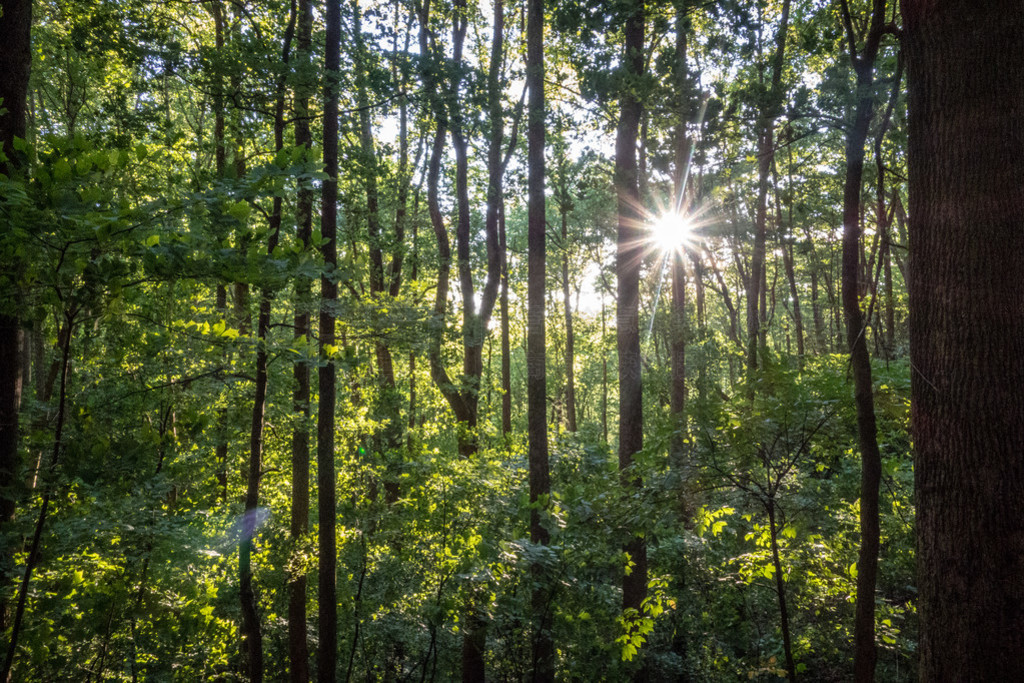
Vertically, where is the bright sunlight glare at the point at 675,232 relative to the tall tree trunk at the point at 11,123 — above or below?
above

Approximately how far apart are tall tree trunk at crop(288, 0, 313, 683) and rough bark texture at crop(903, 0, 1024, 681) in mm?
5896

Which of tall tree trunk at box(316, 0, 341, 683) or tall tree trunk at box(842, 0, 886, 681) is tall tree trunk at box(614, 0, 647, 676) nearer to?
tall tree trunk at box(842, 0, 886, 681)

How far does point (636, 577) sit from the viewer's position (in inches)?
315

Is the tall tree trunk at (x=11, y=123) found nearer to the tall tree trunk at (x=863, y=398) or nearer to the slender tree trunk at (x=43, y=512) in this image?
the slender tree trunk at (x=43, y=512)

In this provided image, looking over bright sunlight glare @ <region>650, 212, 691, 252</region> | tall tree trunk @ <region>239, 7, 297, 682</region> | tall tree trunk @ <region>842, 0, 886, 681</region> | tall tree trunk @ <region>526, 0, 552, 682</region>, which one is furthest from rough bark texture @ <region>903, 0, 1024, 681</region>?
bright sunlight glare @ <region>650, 212, 691, 252</region>

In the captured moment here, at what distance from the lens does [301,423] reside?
22.6 feet

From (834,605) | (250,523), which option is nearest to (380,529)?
(250,523)

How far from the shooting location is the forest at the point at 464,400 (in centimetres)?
278

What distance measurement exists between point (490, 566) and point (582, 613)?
1896mm

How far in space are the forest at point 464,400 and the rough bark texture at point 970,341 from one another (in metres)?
0.01

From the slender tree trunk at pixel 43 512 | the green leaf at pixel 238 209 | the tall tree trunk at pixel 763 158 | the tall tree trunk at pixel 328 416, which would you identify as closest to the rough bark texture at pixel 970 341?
the tall tree trunk at pixel 763 158

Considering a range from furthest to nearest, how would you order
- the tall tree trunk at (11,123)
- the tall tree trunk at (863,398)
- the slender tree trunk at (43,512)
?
the tall tree trunk at (863,398), the tall tree trunk at (11,123), the slender tree trunk at (43,512)

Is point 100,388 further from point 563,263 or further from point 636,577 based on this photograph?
point 563,263

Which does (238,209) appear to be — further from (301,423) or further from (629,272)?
(629,272)
